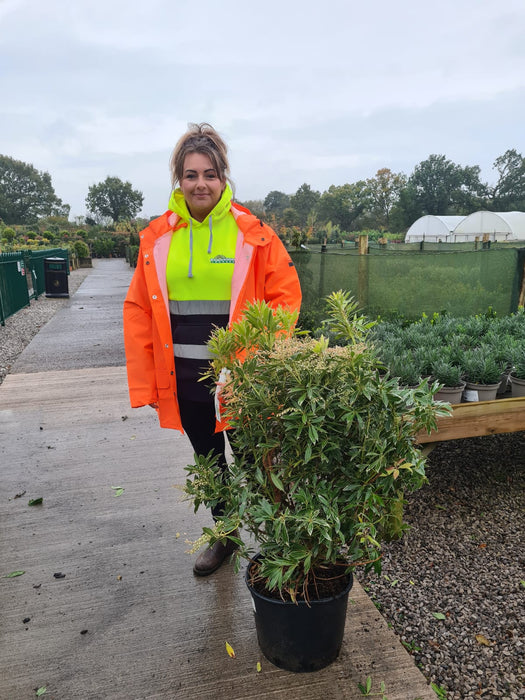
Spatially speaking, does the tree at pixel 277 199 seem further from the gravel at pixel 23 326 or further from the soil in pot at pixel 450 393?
the soil in pot at pixel 450 393

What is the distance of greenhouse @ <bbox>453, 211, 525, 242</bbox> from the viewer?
37.0 metres

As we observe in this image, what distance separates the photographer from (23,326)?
9383 millimetres

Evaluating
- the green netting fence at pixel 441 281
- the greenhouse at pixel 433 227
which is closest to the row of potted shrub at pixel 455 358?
the green netting fence at pixel 441 281

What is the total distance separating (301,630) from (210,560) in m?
0.80

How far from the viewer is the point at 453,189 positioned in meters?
77.1

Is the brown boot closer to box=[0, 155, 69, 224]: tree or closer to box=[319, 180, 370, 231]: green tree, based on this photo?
box=[319, 180, 370, 231]: green tree

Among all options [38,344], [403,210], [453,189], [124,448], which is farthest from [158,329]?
[453,189]

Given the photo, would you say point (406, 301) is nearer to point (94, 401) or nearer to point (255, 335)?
point (94, 401)

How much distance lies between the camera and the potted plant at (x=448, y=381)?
2.99 m

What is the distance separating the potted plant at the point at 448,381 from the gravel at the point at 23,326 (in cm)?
502

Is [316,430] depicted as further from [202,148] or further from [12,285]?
[12,285]

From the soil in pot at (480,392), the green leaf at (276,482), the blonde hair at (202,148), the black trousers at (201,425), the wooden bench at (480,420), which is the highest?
the blonde hair at (202,148)

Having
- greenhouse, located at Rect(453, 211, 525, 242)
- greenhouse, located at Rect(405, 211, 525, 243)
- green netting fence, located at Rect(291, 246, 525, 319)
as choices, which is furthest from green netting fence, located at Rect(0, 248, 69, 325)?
greenhouse, located at Rect(453, 211, 525, 242)

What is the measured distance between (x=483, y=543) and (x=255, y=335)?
2034 millimetres
